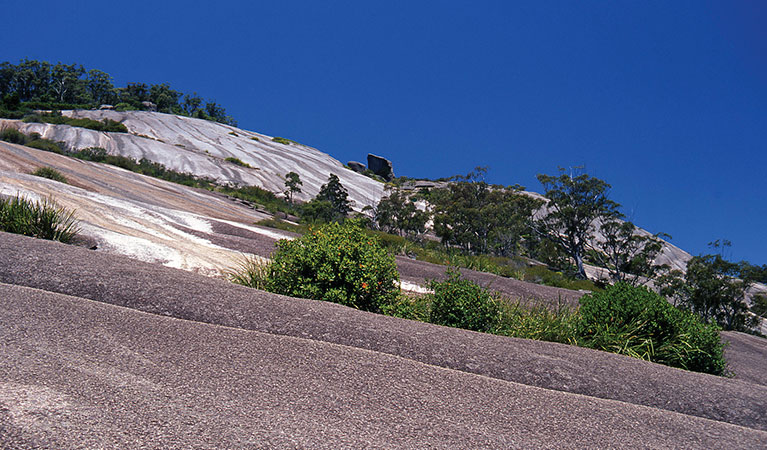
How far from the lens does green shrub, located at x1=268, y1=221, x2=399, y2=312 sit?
27.6 ft

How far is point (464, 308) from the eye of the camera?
8281 mm

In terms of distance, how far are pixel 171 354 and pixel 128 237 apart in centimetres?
801

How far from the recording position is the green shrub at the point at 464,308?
8.30 metres

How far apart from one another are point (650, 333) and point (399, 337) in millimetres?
5320

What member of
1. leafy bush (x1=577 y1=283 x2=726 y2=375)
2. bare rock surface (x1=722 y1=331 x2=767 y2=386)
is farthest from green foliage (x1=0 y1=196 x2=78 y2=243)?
bare rock surface (x1=722 y1=331 x2=767 y2=386)

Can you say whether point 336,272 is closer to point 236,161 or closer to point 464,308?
point 464,308

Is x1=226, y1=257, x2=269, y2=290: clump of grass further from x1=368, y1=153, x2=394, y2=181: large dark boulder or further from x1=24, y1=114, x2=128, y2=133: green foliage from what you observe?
x1=368, y1=153, x2=394, y2=181: large dark boulder

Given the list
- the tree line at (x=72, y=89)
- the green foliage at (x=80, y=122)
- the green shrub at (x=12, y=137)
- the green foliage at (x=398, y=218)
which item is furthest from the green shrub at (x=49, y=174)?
the tree line at (x=72, y=89)

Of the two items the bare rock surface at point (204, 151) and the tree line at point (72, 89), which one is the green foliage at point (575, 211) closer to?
the bare rock surface at point (204, 151)

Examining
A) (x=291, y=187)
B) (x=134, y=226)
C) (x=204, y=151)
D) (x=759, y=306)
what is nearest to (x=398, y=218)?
(x=291, y=187)

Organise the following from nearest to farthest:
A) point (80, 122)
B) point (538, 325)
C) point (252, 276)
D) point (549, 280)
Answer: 1. point (538, 325)
2. point (252, 276)
3. point (549, 280)
4. point (80, 122)

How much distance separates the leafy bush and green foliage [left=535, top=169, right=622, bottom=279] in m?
31.0

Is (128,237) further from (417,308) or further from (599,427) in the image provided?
(599,427)

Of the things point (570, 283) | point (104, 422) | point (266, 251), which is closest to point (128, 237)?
point (266, 251)
